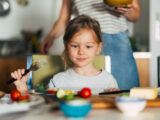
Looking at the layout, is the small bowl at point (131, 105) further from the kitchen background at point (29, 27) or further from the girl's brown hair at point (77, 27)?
the kitchen background at point (29, 27)

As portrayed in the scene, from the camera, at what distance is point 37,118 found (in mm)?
570

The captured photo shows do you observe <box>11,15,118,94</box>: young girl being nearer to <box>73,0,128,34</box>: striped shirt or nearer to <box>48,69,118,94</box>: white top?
<box>48,69,118,94</box>: white top

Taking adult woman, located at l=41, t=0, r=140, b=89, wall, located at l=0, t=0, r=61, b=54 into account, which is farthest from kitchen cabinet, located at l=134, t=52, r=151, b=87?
wall, located at l=0, t=0, r=61, b=54

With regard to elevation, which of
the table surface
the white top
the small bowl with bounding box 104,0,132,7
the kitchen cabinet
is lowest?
the kitchen cabinet

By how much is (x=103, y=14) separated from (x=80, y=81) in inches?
17.5

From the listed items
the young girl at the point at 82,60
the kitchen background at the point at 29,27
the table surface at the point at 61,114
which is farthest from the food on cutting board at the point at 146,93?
the kitchen background at the point at 29,27

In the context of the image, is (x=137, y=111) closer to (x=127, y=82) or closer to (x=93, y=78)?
(x=93, y=78)

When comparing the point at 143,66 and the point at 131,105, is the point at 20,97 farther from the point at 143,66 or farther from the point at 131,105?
the point at 143,66

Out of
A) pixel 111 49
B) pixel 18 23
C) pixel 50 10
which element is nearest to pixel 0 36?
pixel 18 23

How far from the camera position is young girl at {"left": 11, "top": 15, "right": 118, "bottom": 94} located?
1238mm

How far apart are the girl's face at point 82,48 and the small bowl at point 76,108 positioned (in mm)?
648

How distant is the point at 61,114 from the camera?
2.01 ft

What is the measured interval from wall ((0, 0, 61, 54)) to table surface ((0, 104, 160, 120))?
2.59 m

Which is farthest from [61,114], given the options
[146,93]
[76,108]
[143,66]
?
[143,66]
